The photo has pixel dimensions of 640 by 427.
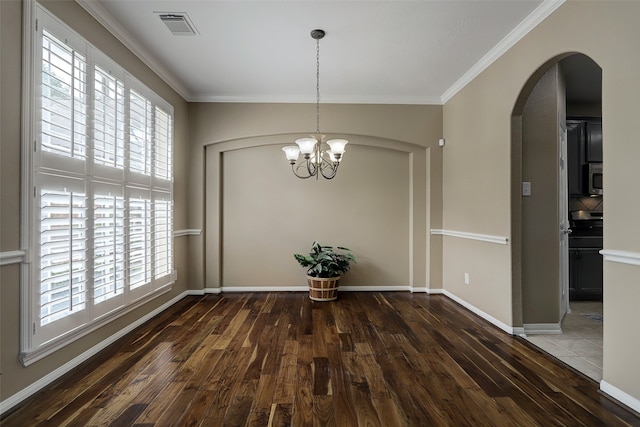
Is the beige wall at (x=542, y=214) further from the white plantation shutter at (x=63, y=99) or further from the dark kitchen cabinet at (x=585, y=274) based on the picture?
the white plantation shutter at (x=63, y=99)

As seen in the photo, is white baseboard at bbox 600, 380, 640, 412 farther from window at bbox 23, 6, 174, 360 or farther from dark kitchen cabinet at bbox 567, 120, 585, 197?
window at bbox 23, 6, 174, 360

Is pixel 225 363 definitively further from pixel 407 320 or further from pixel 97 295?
pixel 407 320

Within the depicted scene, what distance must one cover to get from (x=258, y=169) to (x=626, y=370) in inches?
167

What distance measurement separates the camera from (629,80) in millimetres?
1899

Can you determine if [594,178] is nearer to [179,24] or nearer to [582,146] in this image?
[582,146]

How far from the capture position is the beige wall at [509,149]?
6.22ft

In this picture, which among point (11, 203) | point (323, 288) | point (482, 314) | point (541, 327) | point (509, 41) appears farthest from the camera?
point (323, 288)

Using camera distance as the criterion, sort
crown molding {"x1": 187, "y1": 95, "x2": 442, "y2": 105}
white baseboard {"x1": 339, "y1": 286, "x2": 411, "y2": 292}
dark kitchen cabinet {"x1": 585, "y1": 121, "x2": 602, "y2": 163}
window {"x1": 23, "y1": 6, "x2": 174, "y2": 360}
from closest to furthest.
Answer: window {"x1": 23, "y1": 6, "x2": 174, "y2": 360} → dark kitchen cabinet {"x1": 585, "y1": 121, "x2": 602, "y2": 163} → crown molding {"x1": 187, "y1": 95, "x2": 442, "y2": 105} → white baseboard {"x1": 339, "y1": 286, "x2": 411, "y2": 292}

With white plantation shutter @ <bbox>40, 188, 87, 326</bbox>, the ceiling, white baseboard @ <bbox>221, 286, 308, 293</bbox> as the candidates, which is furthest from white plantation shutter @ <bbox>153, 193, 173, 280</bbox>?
the ceiling

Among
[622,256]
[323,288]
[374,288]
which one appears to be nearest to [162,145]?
[323,288]

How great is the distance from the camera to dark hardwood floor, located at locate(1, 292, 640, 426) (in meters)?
1.81

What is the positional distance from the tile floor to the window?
372 centimetres

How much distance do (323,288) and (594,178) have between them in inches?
156

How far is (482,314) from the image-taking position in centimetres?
352
